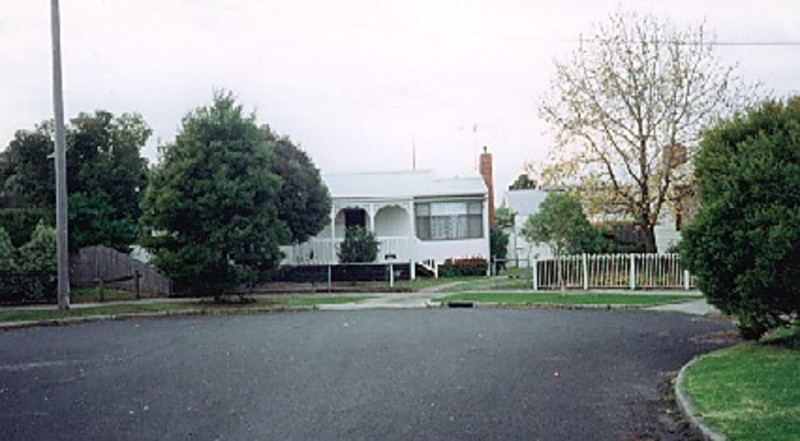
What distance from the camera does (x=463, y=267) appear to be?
37.1m

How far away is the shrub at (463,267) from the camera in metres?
37.0

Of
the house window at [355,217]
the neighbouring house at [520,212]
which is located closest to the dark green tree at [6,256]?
the house window at [355,217]

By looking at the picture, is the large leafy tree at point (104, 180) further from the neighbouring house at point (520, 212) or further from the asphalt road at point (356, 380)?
the neighbouring house at point (520, 212)

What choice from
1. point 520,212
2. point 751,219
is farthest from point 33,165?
point 520,212

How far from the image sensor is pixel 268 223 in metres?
26.0

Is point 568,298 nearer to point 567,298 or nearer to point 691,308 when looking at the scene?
point 567,298

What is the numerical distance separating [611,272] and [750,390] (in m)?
19.2

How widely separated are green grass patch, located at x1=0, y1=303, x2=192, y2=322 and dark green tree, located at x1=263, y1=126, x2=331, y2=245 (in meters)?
8.22

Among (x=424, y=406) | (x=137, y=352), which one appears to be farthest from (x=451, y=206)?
(x=424, y=406)

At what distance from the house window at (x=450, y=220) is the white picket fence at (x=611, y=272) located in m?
10.8

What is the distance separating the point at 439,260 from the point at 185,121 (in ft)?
51.1

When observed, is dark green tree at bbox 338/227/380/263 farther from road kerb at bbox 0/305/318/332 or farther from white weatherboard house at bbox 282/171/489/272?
road kerb at bbox 0/305/318/332

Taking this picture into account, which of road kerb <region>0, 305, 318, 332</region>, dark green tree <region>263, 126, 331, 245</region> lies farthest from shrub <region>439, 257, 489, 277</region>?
road kerb <region>0, 305, 318, 332</region>

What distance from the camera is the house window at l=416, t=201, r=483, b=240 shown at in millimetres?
38844
